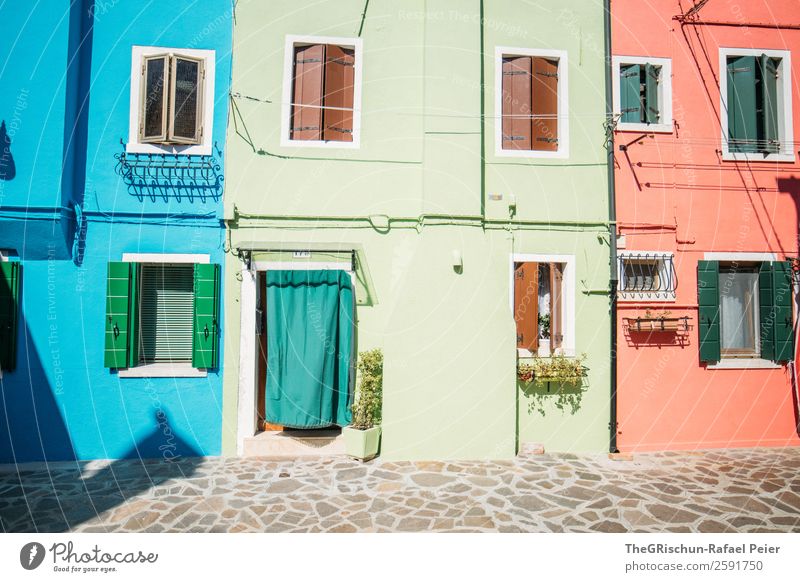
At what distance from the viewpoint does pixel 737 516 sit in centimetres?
464

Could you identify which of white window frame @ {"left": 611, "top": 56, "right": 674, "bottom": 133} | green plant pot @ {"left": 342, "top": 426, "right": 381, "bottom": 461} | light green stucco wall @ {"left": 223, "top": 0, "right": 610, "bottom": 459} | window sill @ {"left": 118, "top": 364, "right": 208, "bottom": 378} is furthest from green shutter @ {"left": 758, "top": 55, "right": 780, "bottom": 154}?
window sill @ {"left": 118, "top": 364, "right": 208, "bottom": 378}

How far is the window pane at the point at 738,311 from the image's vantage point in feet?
23.2

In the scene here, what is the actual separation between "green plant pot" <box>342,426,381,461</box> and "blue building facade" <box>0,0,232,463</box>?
1.74 metres

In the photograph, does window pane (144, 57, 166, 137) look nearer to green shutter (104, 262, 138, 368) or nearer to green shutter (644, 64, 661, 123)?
green shutter (104, 262, 138, 368)

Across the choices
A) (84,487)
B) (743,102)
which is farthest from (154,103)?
(743,102)

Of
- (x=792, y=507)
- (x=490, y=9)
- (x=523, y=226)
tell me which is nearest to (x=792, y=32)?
(x=490, y=9)

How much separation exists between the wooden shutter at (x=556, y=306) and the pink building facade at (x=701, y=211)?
0.79 m

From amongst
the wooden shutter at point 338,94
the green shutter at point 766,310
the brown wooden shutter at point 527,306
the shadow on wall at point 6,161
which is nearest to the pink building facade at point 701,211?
the green shutter at point 766,310

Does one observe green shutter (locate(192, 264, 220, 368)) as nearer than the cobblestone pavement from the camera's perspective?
No

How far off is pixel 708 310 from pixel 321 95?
6.13 m

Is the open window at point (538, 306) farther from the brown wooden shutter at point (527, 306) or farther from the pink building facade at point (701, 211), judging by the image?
the pink building facade at point (701, 211)

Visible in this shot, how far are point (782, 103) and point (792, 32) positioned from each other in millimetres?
1008

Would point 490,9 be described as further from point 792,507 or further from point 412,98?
point 792,507

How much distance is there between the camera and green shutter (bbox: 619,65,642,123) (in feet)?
22.4
